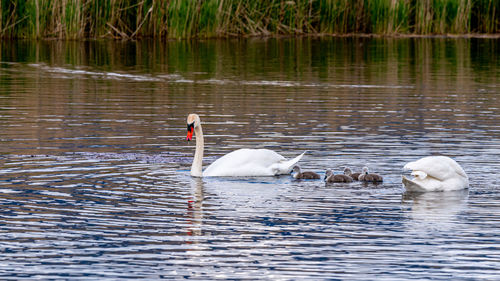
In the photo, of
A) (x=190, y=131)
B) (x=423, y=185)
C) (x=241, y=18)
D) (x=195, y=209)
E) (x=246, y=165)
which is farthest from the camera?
(x=241, y=18)

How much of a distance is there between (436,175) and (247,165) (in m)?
1.98

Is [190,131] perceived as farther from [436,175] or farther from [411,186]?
[436,175]

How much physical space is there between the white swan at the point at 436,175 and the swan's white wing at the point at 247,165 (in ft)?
4.95

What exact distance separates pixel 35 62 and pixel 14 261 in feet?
64.3

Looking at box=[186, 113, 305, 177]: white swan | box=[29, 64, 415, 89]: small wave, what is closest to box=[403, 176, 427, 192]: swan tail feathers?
box=[186, 113, 305, 177]: white swan

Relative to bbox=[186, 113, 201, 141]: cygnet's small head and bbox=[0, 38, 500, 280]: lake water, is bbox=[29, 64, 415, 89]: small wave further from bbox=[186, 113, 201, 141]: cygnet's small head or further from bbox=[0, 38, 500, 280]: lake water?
bbox=[186, 113, 201, 141]: cygnet's small head

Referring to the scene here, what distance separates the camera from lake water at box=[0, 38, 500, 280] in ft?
24.5

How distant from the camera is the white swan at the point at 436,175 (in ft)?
32.8

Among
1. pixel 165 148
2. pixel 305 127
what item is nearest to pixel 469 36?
pixel 305 127

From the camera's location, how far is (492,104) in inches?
691

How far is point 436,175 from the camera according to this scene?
10.1 metres

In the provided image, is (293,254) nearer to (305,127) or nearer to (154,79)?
(305,127)

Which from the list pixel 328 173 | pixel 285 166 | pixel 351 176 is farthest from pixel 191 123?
pixel 351 176

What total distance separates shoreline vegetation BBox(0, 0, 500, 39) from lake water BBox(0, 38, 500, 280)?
27.3 ft
